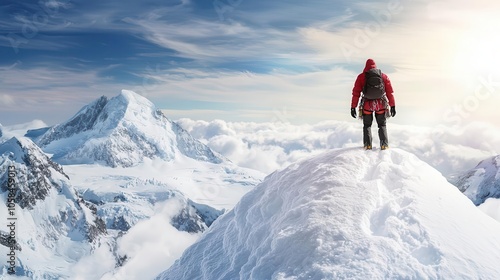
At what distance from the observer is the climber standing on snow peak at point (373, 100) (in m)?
15.3

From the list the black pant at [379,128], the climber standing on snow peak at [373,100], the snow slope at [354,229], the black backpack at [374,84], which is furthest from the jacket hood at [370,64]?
the snow slope at [354,229]

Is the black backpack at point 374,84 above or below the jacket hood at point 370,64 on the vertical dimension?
below

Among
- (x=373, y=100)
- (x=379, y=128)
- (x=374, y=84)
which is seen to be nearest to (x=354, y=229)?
(x=379, y=128)

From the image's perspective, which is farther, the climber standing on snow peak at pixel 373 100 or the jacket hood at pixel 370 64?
the jacket hood at pixel 370 64

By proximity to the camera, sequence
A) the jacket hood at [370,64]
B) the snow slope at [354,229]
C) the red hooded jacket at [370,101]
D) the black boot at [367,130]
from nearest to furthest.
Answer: the snow slope at [354,229] → the black boot at [367,130] → the jacket hood at [370,64] → the red hooded jacket at [370,101]

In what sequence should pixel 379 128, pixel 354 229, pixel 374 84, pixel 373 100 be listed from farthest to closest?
pixel 379 128 → pixel 373 100 → pixel 374 84 → pixel 354 229

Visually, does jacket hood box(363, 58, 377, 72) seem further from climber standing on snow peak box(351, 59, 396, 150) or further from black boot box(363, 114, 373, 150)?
black boot box(363, 114, 373, 150)

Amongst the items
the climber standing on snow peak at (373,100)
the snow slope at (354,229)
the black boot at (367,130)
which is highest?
the climber standing on snow peak at (373,100)

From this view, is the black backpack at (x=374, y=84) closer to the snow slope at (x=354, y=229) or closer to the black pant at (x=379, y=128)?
the black pant at (x=379, y=128)

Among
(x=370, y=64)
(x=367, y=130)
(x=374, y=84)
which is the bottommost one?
(x=367, y=130)

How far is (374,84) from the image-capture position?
15.3m

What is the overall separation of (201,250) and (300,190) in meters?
4.39

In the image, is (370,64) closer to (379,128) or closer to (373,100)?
(373,100)

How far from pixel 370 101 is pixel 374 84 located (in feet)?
2.50
